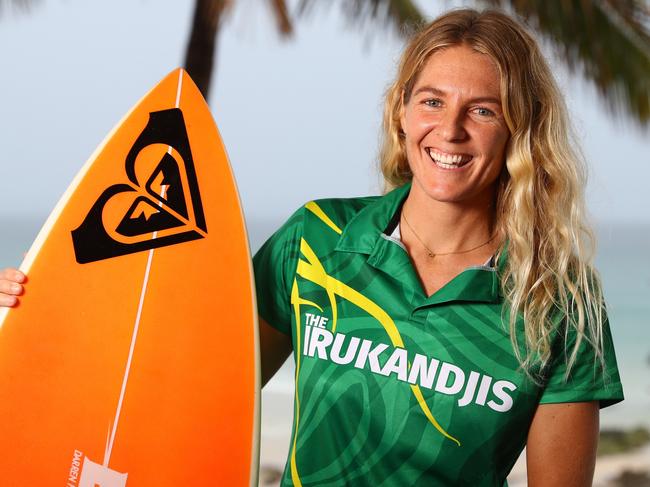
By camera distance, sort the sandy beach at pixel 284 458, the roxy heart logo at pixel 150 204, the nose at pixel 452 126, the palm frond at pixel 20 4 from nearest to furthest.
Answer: the nose at pixel 452 126
the roxy heart logo at pixel 150 204
the palm frond at pixel 20 4
the sandy beach at pixel 284 458

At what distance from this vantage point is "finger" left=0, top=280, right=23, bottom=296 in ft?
6.03

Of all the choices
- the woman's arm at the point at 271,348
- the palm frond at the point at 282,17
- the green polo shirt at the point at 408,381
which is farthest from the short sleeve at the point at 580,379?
the palm frond at the point at 282,17

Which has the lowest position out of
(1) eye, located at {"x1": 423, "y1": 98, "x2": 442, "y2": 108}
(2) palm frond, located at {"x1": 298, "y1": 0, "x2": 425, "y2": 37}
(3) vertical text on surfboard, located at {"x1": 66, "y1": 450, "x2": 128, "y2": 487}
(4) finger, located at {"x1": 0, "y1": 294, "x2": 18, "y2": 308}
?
(3) vertical text on surfboard, located at {"x1": 66, "y1": 450, "x2": 128, "y2": 487}

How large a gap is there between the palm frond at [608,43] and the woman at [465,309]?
3931 millimetres

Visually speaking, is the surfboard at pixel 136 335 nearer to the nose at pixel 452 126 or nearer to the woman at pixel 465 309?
the woman at pixel 465 309

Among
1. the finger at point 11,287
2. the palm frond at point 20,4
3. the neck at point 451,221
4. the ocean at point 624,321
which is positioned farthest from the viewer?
the ocean at point 624,321

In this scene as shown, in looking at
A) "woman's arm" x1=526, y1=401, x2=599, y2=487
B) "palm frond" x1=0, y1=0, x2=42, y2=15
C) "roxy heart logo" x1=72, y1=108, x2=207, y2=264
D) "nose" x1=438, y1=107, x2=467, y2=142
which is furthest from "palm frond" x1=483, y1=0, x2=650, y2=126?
"woman's arm" x1=526, y1=401, x2=599, y2=487

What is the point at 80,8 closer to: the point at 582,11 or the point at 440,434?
the point at 582,11

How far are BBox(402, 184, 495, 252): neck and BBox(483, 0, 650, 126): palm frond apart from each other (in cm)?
393

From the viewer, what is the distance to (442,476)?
5.41 ft

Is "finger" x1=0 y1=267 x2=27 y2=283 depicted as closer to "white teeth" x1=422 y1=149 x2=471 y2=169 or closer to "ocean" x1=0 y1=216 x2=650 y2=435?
"white teeth" x1=422 y1=149 x2=471 y2=169

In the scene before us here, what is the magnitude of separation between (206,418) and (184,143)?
61cm

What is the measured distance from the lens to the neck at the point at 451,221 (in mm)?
1701

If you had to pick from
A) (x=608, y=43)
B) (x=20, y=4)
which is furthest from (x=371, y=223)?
(x=608, y=43)
